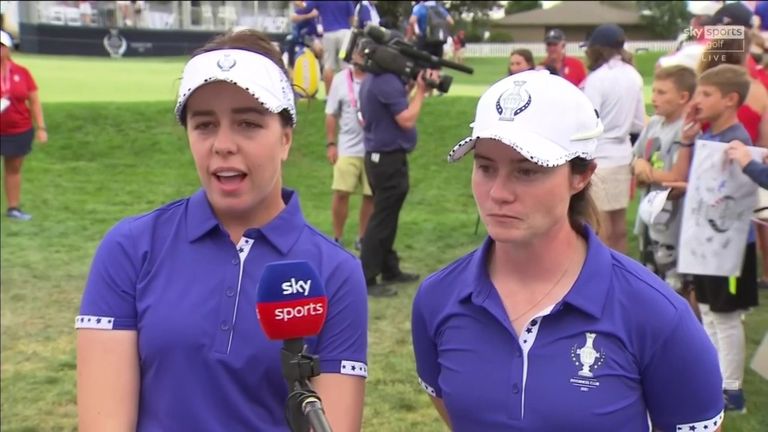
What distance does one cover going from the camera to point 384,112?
6.97m

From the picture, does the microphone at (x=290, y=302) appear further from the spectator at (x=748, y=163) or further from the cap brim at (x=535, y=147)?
the spectator at (x=748, y=163)

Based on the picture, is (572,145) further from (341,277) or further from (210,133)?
(210,133)

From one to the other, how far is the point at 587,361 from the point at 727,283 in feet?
8.88

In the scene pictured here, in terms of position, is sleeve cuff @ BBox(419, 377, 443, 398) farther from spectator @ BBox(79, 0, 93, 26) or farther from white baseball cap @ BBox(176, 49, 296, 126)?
spectator @ BBox(79, 0, 93, 26)

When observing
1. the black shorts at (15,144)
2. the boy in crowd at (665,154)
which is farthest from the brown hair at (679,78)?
the black shorts at (15,144)

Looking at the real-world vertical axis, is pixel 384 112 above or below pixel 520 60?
below

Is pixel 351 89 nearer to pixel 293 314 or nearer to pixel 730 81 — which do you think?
→ pixel 730 81

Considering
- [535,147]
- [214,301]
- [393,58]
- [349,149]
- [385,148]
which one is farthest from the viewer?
[349,149]

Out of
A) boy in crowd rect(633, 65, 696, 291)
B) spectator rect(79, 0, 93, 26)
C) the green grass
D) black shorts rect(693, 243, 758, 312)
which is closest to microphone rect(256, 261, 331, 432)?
the green grass

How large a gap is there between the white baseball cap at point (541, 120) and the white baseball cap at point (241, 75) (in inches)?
19.2

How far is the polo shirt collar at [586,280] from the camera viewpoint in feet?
6.15

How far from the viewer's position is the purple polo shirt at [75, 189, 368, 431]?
6.57ft

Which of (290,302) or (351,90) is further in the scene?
(351,90)

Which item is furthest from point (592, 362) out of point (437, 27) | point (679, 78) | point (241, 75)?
point (437, 27)
